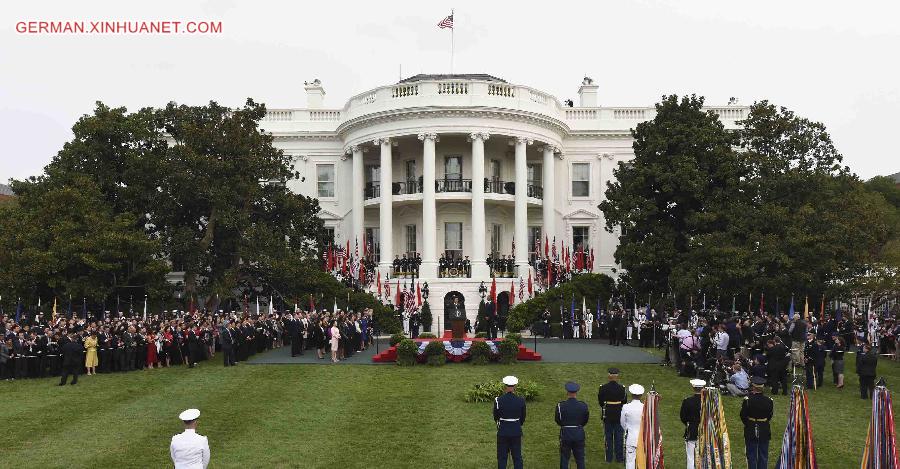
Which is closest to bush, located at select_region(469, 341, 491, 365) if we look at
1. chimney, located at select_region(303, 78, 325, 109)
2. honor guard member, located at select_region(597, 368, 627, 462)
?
honor guard member, located at select_region(597, 368, 627, 462)

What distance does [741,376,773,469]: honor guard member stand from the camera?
11234 millimetres

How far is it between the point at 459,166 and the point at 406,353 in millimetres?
20804

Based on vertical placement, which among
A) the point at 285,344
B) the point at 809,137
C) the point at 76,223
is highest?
the point at 809,137

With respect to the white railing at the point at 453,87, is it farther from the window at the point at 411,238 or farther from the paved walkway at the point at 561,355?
the paved walkway at the point at 561,355

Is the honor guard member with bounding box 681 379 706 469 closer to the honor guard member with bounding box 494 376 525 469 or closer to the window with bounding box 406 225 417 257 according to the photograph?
the honor guard member with bounding box 494 376 525 469

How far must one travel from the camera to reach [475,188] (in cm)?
4009

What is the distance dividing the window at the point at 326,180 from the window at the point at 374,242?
3.43 m

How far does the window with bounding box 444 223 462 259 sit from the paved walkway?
1290 centimetres

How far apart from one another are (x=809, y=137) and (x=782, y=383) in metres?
20.0

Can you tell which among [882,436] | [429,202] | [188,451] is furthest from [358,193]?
[882,436]

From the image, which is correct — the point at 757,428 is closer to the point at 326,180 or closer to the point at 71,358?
the point at 71,358

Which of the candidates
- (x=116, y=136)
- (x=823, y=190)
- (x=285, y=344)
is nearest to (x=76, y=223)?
(x=116, y=136)

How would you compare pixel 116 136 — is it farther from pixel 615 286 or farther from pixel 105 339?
pixel 615 286

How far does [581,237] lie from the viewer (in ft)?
152
